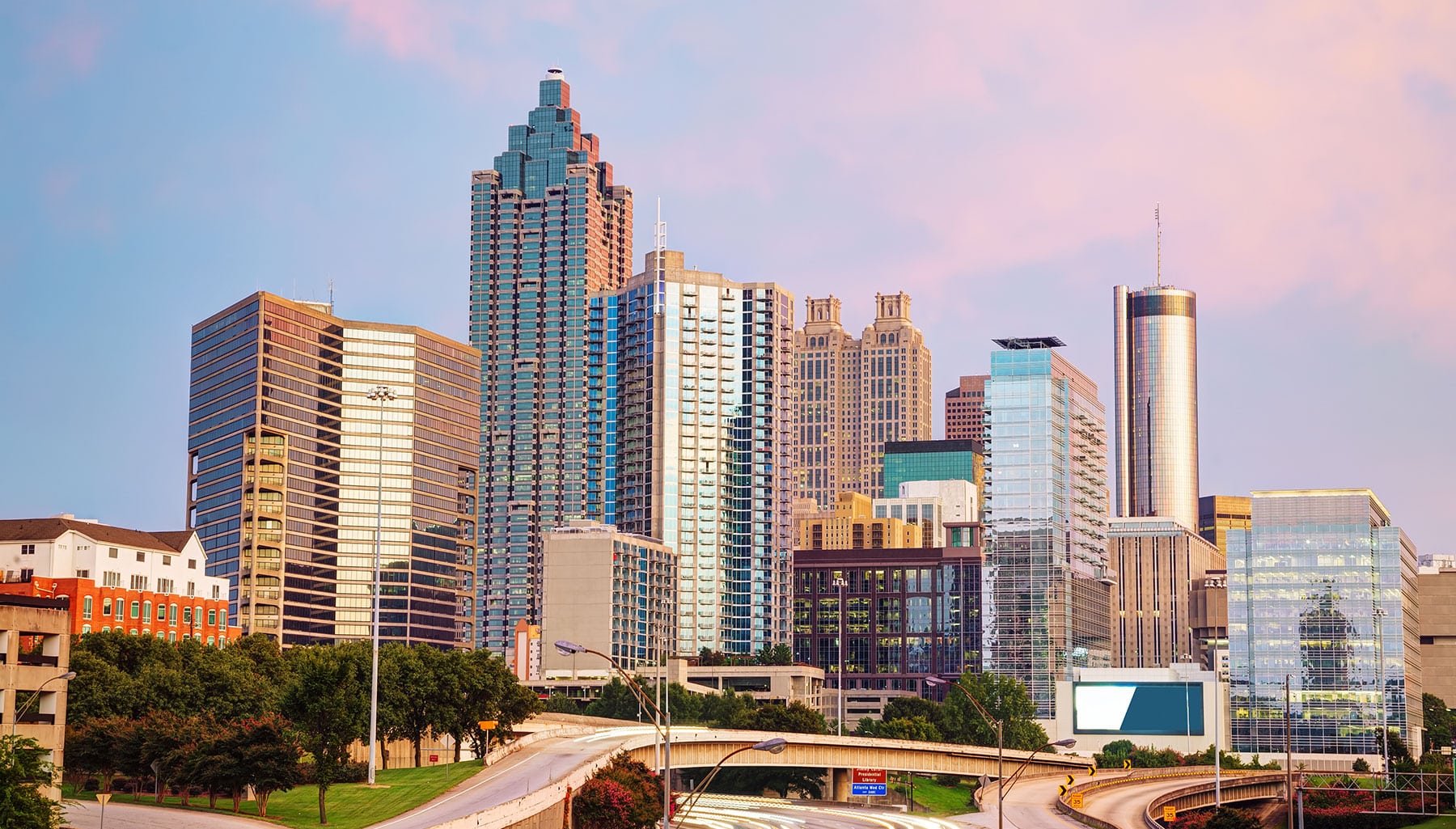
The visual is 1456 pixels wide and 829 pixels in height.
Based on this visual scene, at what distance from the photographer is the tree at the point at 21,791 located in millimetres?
75875

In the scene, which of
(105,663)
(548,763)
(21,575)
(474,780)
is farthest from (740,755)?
(21,575)

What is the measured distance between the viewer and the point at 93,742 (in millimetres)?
116188

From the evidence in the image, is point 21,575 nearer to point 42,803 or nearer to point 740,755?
point 740,755

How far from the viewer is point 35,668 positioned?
332 feet

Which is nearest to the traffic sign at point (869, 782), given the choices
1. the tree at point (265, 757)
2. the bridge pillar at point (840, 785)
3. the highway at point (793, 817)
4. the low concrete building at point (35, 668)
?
the highway at point (793, 817)

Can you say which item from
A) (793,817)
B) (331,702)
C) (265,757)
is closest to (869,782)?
(793,817)

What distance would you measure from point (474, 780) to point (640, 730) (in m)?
41.2

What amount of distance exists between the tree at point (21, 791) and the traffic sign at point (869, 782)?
3815 inches

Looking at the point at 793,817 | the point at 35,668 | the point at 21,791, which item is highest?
the point at 35,668

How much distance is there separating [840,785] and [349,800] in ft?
263

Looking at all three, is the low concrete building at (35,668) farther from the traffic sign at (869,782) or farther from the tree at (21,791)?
the traffic sign at (869,782)

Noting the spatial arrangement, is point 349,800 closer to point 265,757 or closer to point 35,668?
point 265,757

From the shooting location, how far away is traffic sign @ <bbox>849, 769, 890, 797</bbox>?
166125mm

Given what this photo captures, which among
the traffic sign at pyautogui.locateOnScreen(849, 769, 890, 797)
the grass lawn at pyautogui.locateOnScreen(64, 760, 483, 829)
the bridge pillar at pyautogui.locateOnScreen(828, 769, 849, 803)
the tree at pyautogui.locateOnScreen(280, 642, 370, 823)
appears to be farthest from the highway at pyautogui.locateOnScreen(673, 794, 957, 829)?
the tree at pyautogui.locateOnScreen(280, 642, 370, 823)
